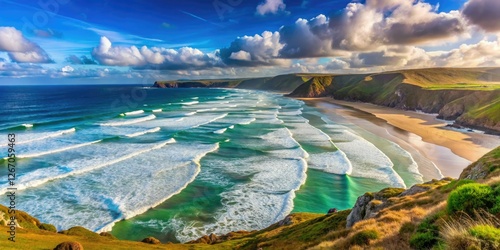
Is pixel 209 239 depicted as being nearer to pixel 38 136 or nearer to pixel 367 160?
pixel 367 160

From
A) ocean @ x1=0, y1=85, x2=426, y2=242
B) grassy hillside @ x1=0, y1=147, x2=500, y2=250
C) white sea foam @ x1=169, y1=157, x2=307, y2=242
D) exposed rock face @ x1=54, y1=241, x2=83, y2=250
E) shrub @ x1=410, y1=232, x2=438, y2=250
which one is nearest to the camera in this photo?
grassy hillside @ x1=0, y1=147, x2=500, y2=250

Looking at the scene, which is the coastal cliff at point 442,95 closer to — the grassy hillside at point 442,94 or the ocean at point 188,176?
the grassy hillside at point 442,94

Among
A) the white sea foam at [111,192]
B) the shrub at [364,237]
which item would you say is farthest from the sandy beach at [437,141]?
the white sea foam at [111,192]

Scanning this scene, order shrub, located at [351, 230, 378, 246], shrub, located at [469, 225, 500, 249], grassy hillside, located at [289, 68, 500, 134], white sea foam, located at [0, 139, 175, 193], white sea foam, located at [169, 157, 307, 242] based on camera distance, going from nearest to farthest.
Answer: shrub, located at [469, 225, 500, 249], shrub, located at [351, 230, 378, 246], white sea foam, located at [169, 157, 307, 242], white sea foam, located at [0, 139, 175, 193], grassy hillside, located at [289, 68, 500, 134]

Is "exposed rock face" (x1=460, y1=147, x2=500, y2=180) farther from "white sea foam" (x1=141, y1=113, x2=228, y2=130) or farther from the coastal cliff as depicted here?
the coastal cliff

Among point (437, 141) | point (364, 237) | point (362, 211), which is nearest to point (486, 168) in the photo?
point (362, 211)

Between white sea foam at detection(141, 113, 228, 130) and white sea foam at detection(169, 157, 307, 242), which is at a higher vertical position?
white sea foam at detection(141, 113, 228, 130)

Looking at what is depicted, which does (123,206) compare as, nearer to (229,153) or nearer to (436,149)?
(229,153)

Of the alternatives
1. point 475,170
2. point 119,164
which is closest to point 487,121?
point 475,170

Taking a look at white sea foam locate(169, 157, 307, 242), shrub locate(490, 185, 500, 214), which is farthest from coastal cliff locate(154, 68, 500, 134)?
shrub locate(490, 185, 500, 214)
